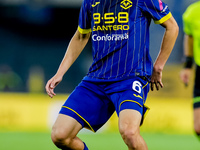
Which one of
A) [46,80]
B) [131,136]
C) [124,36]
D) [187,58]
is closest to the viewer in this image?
[131,136]

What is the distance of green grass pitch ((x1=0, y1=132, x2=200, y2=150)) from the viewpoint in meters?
10.6

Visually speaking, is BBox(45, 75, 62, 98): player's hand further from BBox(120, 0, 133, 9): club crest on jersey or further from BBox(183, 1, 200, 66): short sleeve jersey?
BBox(183, 1, 200, 66): short sleeve jersey

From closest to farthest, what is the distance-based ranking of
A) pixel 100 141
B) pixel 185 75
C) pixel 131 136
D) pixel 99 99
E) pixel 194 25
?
pixel 131 136 < pixel 99 99 < pixel 194 25 < pixel 185 75 < pixel 100 141

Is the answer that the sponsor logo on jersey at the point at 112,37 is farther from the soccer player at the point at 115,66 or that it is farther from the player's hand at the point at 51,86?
the player's hand at the point at 51,86

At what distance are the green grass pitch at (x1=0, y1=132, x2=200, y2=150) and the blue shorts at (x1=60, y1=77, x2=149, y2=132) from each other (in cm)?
→ 429

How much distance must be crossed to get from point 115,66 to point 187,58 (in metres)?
1.25

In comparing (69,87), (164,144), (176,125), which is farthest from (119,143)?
(69,87)

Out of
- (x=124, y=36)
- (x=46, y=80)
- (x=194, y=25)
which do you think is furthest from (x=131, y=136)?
(x=46, y=80)

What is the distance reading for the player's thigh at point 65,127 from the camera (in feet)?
19.0

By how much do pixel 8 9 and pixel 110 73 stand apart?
18790 mm

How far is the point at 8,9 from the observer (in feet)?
79.3

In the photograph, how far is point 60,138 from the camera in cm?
581

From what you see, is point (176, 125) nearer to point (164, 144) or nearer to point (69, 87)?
point (164, 144)

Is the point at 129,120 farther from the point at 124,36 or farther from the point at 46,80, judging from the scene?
the point at 46,80
